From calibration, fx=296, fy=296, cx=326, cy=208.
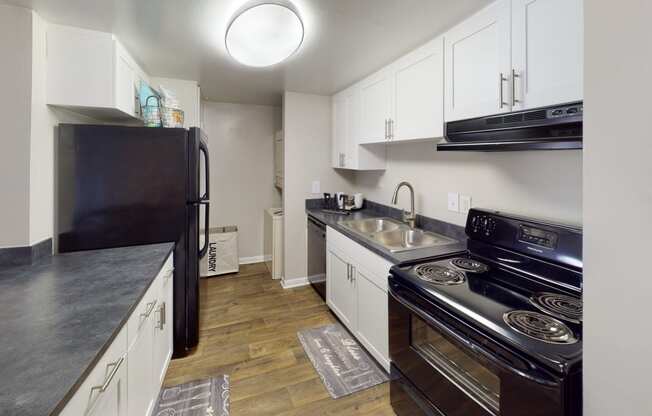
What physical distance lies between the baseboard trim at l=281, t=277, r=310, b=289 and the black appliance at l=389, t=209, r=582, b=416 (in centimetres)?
188

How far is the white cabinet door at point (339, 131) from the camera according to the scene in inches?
120

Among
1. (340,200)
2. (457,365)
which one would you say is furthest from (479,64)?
(340,200)

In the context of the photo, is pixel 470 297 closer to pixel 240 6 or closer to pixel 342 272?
pixel 342 272

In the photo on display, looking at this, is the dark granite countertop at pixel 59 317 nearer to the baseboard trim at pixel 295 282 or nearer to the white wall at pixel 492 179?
the baseboard trim at pixel 295 282

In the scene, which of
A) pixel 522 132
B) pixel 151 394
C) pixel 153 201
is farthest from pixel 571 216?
pixel 153 201

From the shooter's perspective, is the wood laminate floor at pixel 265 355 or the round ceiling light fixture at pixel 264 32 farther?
the wood laminate floor at pixel 265 355

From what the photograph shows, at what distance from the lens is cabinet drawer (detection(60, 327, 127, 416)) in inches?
29.1

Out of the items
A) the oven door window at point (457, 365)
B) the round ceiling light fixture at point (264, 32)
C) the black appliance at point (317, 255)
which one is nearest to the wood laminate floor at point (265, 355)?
the black appliance at point (317, 255)

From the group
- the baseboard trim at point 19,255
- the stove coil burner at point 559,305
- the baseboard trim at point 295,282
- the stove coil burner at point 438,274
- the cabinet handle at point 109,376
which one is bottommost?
the baseboard trim at point 295,282

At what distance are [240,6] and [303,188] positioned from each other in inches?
77.6

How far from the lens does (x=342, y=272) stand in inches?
94.0

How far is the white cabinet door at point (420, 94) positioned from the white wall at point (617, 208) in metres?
1.15

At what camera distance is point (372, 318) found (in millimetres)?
1961

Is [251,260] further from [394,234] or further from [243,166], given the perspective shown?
[394,234]
